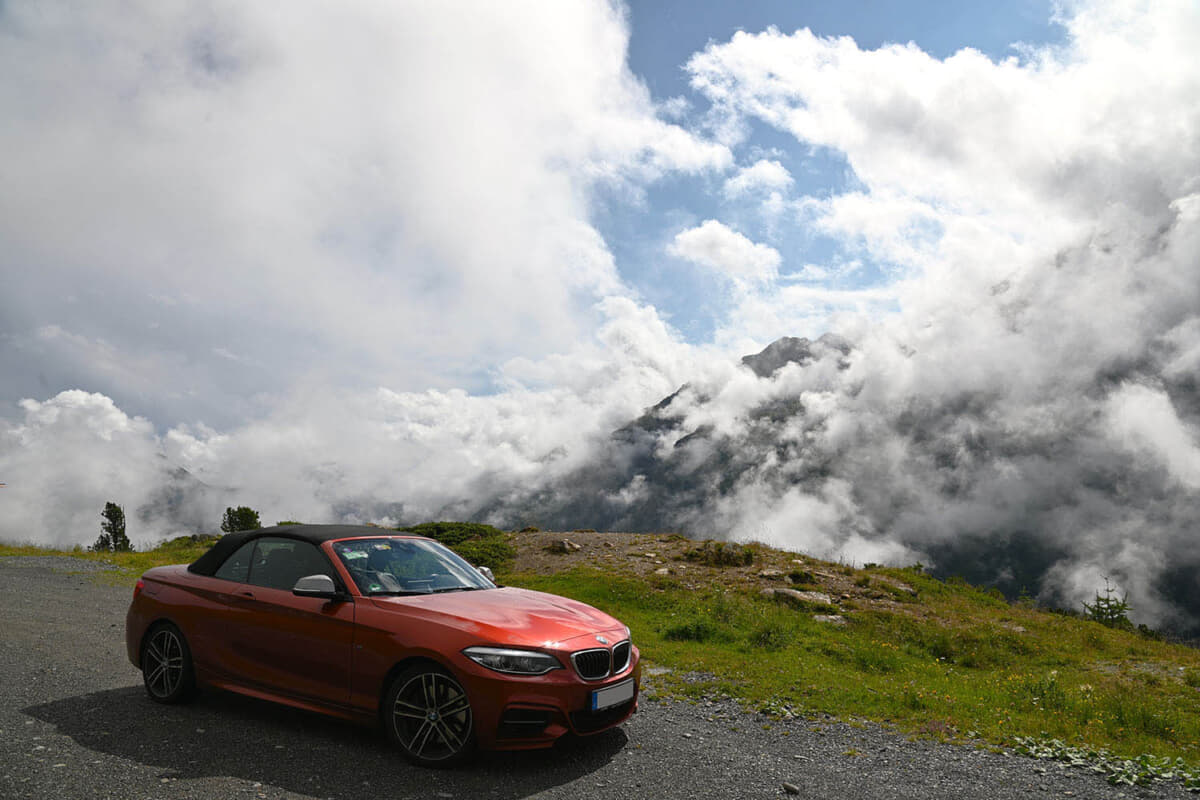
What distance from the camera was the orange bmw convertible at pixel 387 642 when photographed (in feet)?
17.9

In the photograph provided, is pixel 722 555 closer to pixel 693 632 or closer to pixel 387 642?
pixel 693 632

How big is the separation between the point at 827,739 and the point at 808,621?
280 inches

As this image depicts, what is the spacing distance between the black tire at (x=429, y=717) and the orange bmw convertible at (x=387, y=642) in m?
0.01

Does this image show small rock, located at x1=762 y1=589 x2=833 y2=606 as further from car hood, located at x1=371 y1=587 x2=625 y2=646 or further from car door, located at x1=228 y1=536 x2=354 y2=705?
car door, located at x1=228 y1=536 x2=354 y2=705

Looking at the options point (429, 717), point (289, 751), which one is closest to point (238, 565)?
point (289, 751)

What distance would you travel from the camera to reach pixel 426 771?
17.9 ft

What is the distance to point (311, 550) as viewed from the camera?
6.66 m

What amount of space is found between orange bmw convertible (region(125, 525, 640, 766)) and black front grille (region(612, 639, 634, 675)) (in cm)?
3

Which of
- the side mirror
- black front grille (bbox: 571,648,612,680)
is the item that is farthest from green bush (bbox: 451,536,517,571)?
black front grille (bbox: 571,648,612,680)

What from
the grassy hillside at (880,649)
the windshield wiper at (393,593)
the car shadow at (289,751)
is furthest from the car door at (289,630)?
the grassy hillside at (880,649)

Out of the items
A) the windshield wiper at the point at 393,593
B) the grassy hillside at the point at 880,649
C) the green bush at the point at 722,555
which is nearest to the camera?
the windshield wiper at the point at 393,593

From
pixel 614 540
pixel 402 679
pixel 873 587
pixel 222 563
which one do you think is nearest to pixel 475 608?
pixel 402 679

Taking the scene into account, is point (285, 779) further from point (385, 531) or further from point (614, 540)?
point (614, 540)

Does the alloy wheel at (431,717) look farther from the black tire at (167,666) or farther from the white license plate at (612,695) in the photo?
the black tire at (167,666)
